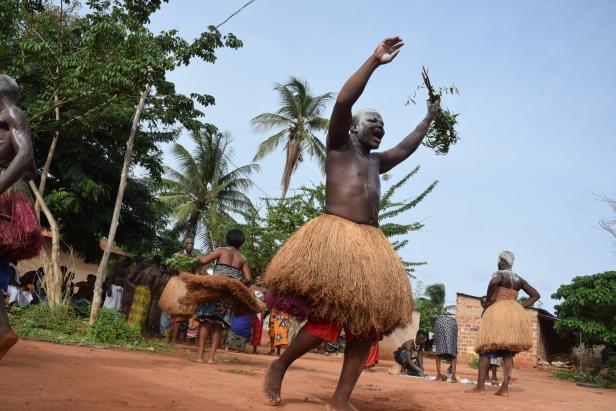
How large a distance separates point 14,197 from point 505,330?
5.42 m

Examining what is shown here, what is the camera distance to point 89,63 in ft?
30.0

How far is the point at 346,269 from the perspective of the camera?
11.4ft

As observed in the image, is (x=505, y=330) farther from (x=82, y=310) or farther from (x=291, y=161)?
(x=291, y=161)

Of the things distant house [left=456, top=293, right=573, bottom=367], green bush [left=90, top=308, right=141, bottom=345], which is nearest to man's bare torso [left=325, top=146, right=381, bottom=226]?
green bush [left=90, top=308, right=141, bottom=345]

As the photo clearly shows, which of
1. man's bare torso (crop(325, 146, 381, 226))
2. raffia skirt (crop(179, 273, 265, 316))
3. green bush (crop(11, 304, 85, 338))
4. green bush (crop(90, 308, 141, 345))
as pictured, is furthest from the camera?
green bush (crop(11, 304, 85, 338))

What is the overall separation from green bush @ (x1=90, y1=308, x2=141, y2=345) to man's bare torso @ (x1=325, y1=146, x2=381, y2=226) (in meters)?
5.08

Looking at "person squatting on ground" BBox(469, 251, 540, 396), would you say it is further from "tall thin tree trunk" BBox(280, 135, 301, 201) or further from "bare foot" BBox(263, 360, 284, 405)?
"tall thin tree trunk" BBox(280, 135, 301, 201)

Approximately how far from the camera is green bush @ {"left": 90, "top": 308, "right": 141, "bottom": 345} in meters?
7.82

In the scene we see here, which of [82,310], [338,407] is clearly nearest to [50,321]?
[82,310]

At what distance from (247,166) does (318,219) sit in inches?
1010

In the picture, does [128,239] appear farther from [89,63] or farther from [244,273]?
[244,273]

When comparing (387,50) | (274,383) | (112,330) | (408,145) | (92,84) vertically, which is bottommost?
(274,383)

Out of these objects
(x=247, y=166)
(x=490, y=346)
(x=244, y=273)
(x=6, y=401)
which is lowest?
(x=6, y=401)

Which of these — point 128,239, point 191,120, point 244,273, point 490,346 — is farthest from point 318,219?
point 128,239
